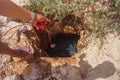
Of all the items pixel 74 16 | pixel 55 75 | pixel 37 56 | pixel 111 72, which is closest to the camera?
pixel 111 72

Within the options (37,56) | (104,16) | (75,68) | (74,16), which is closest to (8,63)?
(37,56)

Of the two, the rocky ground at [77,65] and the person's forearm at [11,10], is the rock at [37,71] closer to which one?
the rocky ground at [77,65]

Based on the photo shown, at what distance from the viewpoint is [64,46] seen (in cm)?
316

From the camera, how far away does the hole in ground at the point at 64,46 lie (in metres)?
3.09

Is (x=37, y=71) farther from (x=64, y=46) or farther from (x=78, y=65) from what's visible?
(x=64, y=46)

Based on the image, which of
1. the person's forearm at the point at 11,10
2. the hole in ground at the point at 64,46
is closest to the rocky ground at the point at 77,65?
the hole in ground at the point at 64,46

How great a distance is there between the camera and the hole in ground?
10.1ft

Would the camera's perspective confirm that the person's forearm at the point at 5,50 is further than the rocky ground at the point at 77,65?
Yes

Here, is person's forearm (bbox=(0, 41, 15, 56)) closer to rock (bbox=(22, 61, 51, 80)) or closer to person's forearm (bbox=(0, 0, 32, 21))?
rock (bbox=(22, 61, 51, 80))

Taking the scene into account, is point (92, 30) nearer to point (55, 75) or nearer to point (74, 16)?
point (74, 16)

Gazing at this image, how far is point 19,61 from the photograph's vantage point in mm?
2760

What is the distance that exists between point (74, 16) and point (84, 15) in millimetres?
139

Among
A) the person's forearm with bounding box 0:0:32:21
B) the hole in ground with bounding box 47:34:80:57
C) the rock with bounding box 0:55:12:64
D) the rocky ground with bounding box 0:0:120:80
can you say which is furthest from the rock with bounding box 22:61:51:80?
the person's forearm with bounding box 0:0:32:21

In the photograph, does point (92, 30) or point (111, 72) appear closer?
point (111, 72)
